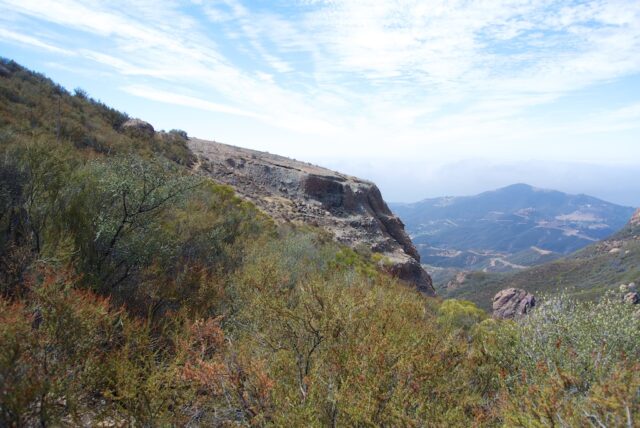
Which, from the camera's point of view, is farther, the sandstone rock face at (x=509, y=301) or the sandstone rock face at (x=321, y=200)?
the sandstone rock face at (x=509, y=301)

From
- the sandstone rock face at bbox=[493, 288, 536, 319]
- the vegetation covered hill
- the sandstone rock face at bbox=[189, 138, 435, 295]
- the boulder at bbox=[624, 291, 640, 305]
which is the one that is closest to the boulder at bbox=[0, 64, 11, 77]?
the sandstone rock face at bbox=[189, 138, 435, 295]

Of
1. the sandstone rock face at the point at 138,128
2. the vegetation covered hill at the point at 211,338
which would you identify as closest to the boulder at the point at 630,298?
the vegetation covered hill at the point at 211,338

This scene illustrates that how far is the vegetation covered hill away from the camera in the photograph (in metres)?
5.12

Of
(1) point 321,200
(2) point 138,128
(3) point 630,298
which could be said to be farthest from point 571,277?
(2) point 138,128

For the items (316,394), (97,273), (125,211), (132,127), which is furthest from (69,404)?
(132,127)

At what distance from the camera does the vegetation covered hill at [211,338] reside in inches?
202

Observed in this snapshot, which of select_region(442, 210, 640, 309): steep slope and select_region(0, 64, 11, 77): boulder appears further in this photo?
select_region(442, 210, 640, 309): steep slope

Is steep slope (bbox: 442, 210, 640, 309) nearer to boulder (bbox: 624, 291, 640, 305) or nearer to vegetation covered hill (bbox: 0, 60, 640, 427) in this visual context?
boulder (bbox: 624, 291, 640, 305)

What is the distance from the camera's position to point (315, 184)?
3600 centimetres

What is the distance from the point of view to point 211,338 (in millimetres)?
7707

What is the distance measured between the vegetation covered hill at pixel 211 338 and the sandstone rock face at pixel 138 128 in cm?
1838

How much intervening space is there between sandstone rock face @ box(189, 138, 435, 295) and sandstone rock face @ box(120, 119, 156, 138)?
449cm

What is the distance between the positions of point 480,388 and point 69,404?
8.18 meters

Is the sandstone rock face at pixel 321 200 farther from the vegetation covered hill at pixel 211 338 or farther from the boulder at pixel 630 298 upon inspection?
the vegetation covered hill at pixel 211 338
